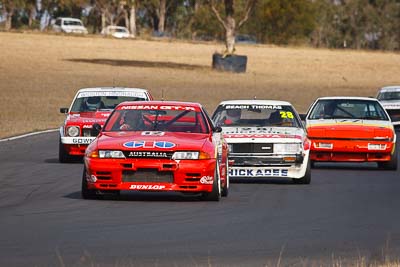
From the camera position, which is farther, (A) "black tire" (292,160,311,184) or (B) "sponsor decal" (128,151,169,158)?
(A) "black tire" (292,160,311,184)

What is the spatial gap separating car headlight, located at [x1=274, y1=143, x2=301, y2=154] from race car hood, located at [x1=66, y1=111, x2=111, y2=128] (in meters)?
4.89

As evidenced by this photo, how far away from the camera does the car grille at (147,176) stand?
14.4 meters

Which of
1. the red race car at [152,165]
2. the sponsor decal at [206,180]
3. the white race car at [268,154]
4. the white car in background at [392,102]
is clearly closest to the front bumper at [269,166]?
the white race car at [268,154]

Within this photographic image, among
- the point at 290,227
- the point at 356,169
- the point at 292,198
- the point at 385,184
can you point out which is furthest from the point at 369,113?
the point at 290,227

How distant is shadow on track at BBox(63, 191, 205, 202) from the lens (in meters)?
15.1

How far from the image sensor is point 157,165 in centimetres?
1441

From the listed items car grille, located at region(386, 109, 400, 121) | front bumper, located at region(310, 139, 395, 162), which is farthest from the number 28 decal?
car grille, located at region(386, 109, 400, 121)

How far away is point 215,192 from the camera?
14.7m

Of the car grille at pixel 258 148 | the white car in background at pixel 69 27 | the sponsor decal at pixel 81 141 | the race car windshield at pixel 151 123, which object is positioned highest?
the race car windshield at pixel 151 123

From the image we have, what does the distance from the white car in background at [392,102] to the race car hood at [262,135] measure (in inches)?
654

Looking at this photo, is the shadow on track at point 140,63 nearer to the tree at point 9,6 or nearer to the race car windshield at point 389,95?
the race car windshield at point 389,95

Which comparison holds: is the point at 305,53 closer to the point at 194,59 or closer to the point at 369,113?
the point at 194,59

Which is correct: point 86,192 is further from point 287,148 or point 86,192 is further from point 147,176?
point 287,148

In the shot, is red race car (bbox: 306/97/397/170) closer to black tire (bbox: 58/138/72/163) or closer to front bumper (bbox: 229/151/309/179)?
front bumper (bbox: 229/151/309/179)
